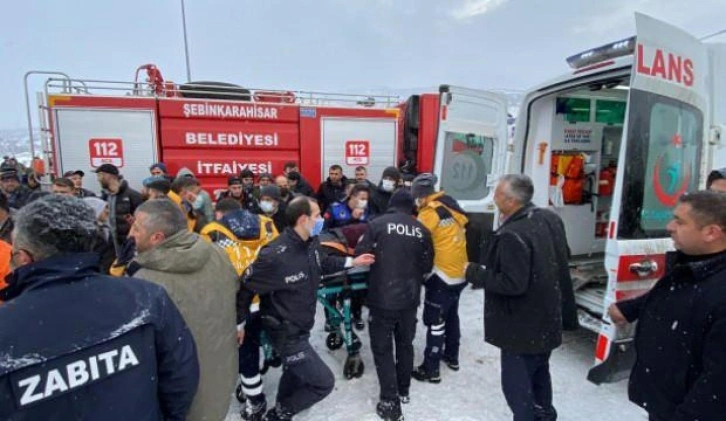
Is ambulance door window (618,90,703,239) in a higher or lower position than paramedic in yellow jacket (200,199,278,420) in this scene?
higher

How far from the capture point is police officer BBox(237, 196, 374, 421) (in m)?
2.45

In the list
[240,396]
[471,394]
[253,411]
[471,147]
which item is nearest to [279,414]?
[253,411]

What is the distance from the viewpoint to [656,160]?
2.88 meters

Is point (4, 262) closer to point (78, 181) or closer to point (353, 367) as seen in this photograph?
point (353, 367)

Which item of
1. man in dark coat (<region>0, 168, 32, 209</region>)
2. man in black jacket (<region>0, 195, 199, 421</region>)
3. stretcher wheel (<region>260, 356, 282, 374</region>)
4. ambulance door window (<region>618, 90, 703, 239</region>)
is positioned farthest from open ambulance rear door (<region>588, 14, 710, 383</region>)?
man in dark coat (<region>0, 168, 32, 209</region>)

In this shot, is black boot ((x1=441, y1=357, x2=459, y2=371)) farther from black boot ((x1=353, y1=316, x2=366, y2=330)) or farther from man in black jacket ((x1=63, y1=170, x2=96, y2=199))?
man in black jacket ((x1=63, y1=170, x2=96, y2=199))

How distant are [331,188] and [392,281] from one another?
3.33m

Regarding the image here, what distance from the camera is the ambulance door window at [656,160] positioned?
2746 millimetres

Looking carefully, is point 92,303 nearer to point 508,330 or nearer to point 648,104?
point 508,330

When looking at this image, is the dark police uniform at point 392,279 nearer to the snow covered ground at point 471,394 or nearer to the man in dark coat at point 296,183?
the snow covered ground at point 471,394

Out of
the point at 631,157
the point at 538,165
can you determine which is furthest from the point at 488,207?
the point at 631,157

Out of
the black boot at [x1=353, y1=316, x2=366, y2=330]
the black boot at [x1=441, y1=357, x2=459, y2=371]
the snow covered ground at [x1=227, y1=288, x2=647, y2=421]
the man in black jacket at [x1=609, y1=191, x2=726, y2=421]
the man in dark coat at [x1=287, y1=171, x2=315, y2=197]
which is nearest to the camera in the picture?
the man in black jacket at [x1=609, y1=191, x2=726, y2=421]

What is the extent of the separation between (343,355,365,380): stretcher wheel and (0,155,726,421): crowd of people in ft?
1.45

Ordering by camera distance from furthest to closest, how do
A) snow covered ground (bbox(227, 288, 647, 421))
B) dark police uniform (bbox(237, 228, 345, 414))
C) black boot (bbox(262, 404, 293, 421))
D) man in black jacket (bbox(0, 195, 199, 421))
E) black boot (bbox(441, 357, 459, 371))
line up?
black boot (bbox(441, 357, 459, 371)) < snow covered ground (bbox(227, 288, 647, 421)) < black boot (bbox(262, 404, 293, 421)) < dark police uniform (bbox(237, 228, 345, 414)) < man in black jacket (bbox(0, 195, 199, 421))
